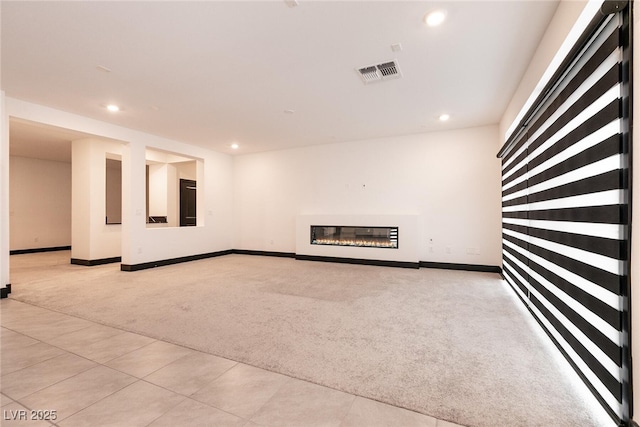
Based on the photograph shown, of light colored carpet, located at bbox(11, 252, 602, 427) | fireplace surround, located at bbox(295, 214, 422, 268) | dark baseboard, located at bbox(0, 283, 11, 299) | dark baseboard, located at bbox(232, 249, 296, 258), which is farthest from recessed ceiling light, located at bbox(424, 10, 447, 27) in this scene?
dark baseboard, located at bbox(0, 283, 11, 299)

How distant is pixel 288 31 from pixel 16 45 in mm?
2696

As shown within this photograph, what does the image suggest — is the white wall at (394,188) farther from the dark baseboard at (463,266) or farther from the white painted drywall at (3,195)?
the white painted drywall at (3,195)

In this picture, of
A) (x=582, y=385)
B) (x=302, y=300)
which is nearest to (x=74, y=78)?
(x=302, y=300)

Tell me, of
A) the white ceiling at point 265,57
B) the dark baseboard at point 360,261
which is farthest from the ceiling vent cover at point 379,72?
the dark baseboard at point 360,261

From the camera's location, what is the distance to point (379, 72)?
3.39 meters

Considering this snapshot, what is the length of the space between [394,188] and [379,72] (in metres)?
3.16

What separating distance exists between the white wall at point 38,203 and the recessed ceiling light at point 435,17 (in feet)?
36.2

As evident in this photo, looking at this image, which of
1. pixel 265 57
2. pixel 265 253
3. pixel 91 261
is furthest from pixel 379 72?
pixel 91 261

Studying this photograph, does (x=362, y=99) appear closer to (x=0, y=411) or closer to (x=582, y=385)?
(x=582, y=385)

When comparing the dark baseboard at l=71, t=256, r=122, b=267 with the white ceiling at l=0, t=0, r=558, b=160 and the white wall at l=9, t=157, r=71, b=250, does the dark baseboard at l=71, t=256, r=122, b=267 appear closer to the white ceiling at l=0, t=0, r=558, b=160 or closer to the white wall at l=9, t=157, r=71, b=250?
the white ceiling at l=0, t=0, r=558, b=160

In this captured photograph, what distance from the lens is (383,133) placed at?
19.7 feet

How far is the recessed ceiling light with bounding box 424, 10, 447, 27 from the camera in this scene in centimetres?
241

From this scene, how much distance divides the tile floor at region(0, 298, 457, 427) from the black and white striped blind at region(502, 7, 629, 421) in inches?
42.0

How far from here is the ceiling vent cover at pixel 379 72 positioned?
3.26m
